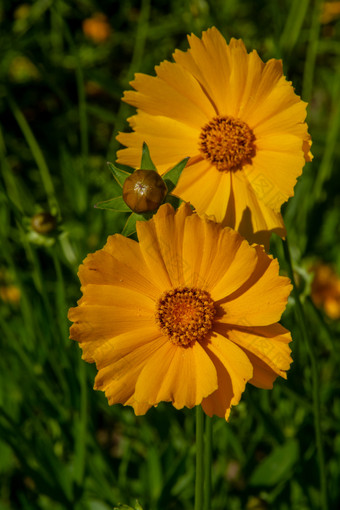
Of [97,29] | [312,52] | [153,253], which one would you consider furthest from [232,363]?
[97,29]

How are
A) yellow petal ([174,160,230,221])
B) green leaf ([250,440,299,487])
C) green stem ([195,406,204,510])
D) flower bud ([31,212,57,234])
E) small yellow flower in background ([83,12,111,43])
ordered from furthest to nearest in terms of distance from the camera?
small yellow flower in background ([83,12,111,43]), green leaf ([250,440,299,487]), flower bud ([31,212,57,234]), yellow petal ([174,160,230,221]), green stem ([195,406,204,510])

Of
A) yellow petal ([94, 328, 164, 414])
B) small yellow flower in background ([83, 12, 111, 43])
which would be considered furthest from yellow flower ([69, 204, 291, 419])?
small yellow flower in background ([83, 12, 111, 43])

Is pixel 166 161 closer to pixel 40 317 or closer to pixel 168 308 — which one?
pixel 168 308

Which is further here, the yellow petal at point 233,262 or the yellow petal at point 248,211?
the yellow petal at point 248,211

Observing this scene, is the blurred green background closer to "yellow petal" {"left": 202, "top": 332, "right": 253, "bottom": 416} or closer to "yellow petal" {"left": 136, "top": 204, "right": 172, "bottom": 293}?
"yellow petal" {"left": 136, "top": 204, "right": 172, "bottom": 293}

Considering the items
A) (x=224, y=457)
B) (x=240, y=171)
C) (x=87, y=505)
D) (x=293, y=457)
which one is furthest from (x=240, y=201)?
(x=87, y=505)

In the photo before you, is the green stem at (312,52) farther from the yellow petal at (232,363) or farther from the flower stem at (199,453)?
the flower stem at (199,453)

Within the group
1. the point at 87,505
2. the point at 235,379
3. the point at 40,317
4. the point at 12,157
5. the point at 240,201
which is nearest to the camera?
the point at 235,379

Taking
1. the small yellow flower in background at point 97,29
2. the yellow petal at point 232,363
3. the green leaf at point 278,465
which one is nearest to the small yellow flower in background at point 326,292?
the green leaf at point 278,465
